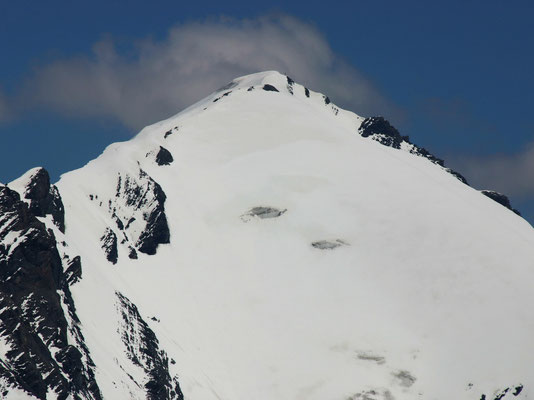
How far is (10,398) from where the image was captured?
601 feet

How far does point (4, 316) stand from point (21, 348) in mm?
5000

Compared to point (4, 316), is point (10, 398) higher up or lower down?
lower down

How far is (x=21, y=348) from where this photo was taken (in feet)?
625

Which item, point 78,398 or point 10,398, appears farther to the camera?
point 78,398

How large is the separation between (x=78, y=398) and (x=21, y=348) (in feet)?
43.3

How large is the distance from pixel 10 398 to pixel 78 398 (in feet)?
57.4

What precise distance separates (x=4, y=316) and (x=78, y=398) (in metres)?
16.2

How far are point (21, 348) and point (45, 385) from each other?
6.16 m

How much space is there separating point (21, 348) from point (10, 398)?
919 centimetres

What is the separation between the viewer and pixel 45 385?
193 meters

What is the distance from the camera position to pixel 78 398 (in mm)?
199375
